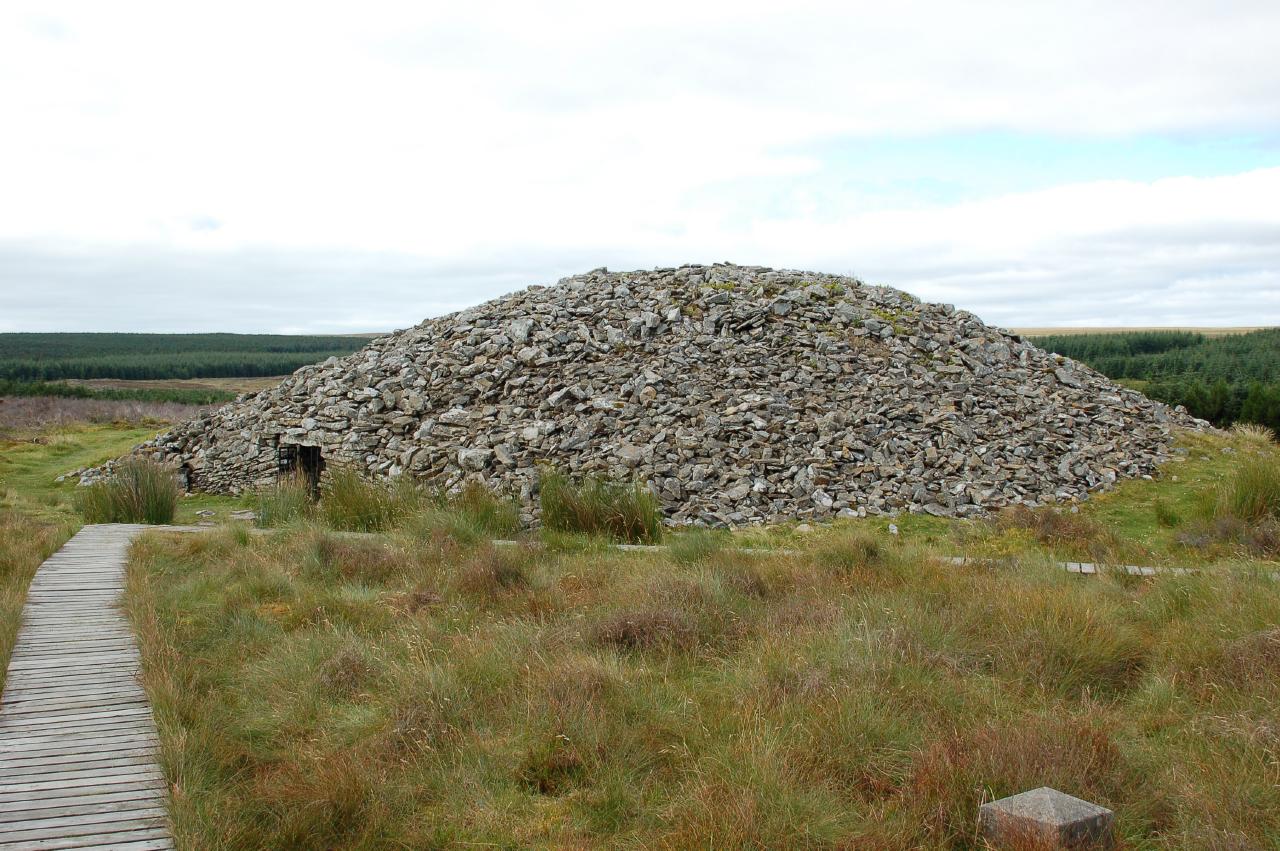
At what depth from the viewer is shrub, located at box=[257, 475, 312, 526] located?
11484 mm

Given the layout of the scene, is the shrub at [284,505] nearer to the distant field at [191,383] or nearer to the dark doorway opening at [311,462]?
the dark doorway opening at [311,462]

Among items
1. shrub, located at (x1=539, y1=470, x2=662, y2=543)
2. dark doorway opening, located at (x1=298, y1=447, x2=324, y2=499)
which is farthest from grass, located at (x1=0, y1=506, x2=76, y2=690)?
shrub, located at (x1=539, y1=470, x2=662, y2=543)

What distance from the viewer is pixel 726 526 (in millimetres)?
11156

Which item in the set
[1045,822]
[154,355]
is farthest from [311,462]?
[154,355]

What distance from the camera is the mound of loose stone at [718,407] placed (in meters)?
12.3

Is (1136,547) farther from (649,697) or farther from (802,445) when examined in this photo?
(649,697)

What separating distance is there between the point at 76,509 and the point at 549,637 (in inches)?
402

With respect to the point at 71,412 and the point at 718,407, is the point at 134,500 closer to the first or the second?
the point at 718,407

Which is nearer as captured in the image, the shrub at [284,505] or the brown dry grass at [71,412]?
the shrub at [284,505]

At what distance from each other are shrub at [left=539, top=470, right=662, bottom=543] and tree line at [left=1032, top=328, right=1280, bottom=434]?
29902mm

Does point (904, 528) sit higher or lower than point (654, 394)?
lower

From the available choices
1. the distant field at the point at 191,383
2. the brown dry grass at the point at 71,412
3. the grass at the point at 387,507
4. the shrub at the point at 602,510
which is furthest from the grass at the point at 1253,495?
the distant field at the point at 191,383

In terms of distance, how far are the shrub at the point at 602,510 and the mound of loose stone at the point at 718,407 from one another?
0.90 meters

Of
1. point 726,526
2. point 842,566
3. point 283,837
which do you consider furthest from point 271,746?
point 726,526
